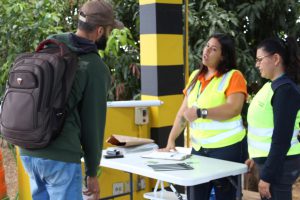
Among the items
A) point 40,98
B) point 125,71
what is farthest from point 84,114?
point 125,71

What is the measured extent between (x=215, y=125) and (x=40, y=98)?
46.7 inches

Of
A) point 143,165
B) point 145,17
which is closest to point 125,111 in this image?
point 145,17

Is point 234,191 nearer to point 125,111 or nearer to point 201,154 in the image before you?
point 201,154

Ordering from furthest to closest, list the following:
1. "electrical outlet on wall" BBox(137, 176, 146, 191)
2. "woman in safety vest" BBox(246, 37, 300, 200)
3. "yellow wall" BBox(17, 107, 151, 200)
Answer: "electrical outlet on wall" BBox(137, 176, 146, 191)
"yellow wall" BBox(17, 107, 151, 200)
"woman in safety vest" BBox(246, 37, 300, 200)

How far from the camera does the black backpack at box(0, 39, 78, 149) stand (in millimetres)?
1771

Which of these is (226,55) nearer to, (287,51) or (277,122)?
(287,51)

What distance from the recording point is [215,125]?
263 cm

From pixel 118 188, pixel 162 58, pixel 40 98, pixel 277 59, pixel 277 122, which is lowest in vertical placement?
pixel 118 188

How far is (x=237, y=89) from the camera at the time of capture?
261 centimetres

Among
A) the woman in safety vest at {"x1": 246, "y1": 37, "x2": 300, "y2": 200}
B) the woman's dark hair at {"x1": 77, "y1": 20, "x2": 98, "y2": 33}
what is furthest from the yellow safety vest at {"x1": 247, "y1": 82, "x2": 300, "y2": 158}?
the woman's dark hair at {"x1": 77, "y1": 20, "x2": 98, "y2": 33}

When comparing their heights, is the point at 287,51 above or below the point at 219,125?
above

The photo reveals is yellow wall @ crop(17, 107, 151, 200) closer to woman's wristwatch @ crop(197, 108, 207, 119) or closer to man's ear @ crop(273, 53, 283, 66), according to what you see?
woman's wristwatch @ crop(197, 108, 207, 119)

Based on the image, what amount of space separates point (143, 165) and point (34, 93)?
944 mm

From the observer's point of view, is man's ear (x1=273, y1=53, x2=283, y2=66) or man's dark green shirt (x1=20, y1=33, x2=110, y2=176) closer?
man's dark green shirt (x1=20, y1=33, x2=110, y2=176)
